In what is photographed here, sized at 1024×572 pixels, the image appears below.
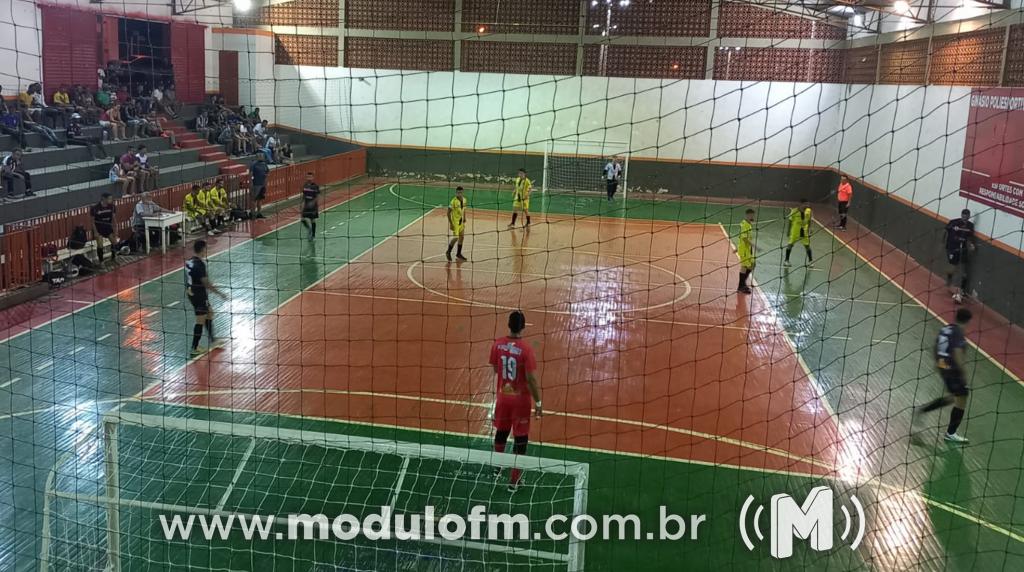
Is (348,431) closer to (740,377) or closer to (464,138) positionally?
(740,377)

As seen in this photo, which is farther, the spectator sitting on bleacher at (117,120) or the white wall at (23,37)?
the spectator sitting on bleacher at (117,120)

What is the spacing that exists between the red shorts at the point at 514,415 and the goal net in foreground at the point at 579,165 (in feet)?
71.2

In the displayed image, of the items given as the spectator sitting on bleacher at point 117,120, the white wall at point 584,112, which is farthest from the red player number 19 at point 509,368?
the white wall at point 584,112

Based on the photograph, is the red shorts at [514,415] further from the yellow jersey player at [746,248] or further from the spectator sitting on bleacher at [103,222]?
the spectator sitting on bleacher at [103,222]

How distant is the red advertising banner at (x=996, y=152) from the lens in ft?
40.7

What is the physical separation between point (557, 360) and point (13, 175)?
12.4 m

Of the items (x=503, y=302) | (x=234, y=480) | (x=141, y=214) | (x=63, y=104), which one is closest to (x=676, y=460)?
(x=234, y=480)

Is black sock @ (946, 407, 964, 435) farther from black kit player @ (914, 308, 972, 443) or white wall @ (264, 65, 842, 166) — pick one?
white wall @ (264, 65, 842, 166)

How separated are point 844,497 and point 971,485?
1.38 meters

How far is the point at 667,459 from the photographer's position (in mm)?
7980

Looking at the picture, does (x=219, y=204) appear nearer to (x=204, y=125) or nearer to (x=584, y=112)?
(x=204, y=125)

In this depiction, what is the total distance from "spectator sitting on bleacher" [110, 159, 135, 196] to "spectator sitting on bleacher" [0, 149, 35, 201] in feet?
7.08

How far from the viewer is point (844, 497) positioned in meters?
7.30

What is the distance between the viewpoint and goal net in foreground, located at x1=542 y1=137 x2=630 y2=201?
93.0ft
